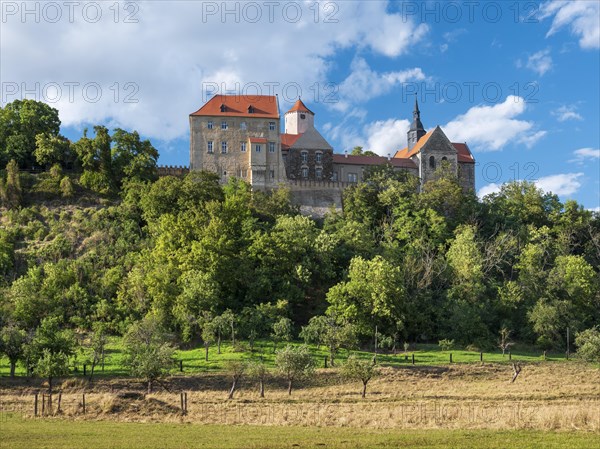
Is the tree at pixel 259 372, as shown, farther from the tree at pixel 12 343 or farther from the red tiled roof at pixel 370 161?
the red tiled roof at pixel 370 161

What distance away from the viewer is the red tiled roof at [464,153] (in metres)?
86.1

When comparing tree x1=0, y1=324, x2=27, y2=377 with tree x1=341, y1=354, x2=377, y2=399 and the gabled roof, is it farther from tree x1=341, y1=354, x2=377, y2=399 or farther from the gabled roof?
the gabled roof

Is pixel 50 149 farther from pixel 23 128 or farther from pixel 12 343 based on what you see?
pixel 12 343

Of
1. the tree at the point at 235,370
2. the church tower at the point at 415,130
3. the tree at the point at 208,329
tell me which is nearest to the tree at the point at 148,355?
the tree at the point at 235,370

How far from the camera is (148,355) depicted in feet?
131

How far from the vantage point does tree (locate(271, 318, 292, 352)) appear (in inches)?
1951

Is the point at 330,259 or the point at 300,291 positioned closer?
the point at 300,291

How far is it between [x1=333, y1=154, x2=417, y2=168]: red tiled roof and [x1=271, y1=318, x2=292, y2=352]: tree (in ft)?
107

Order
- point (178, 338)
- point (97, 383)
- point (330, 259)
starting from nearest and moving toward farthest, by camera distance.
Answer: point (97, 383) → point (178, 338) → point (330, 259)

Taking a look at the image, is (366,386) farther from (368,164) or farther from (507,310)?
(368,164)

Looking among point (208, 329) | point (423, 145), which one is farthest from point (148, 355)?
point (423, 145)

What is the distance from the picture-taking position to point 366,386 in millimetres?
41875

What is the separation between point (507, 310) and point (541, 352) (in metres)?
5.15

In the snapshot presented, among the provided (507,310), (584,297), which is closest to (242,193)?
(507,310)
